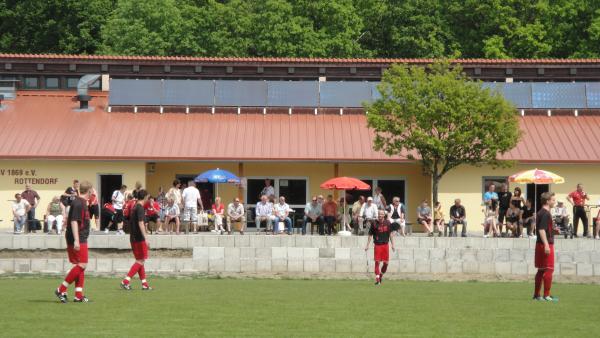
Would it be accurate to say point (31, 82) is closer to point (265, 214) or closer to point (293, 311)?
point (265, 214)

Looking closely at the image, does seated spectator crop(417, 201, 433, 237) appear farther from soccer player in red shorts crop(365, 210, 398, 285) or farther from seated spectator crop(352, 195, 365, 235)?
soccer player in red shorts crop(365, 210, 398, 285)

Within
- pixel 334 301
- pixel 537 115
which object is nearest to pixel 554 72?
pixel 537 115

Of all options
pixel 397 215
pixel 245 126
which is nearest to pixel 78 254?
pixel 397 215

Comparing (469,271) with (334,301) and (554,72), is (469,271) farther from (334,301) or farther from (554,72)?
(554,72)

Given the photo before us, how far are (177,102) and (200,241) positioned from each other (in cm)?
1238

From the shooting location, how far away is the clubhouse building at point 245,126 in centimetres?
3828

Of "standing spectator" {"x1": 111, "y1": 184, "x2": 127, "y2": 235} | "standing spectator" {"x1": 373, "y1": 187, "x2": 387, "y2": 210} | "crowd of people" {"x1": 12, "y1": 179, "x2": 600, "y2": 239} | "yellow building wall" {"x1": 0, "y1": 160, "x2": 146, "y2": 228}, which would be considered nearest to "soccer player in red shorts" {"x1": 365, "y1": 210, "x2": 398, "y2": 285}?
"crowd of people" {"x1": 12, "y1": 179, "x2": 600, "y2": 239}

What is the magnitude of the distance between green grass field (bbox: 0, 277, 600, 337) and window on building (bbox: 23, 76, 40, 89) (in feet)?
82.1

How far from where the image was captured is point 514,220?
Result: 32.0 m

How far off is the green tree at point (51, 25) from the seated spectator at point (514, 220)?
3836cm

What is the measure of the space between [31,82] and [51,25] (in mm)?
20697

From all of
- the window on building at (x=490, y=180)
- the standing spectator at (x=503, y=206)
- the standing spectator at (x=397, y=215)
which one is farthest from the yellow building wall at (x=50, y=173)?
the standing spectator at (x=503, y=206)

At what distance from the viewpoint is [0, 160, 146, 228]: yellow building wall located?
3791cm

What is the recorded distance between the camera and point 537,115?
42156mm
